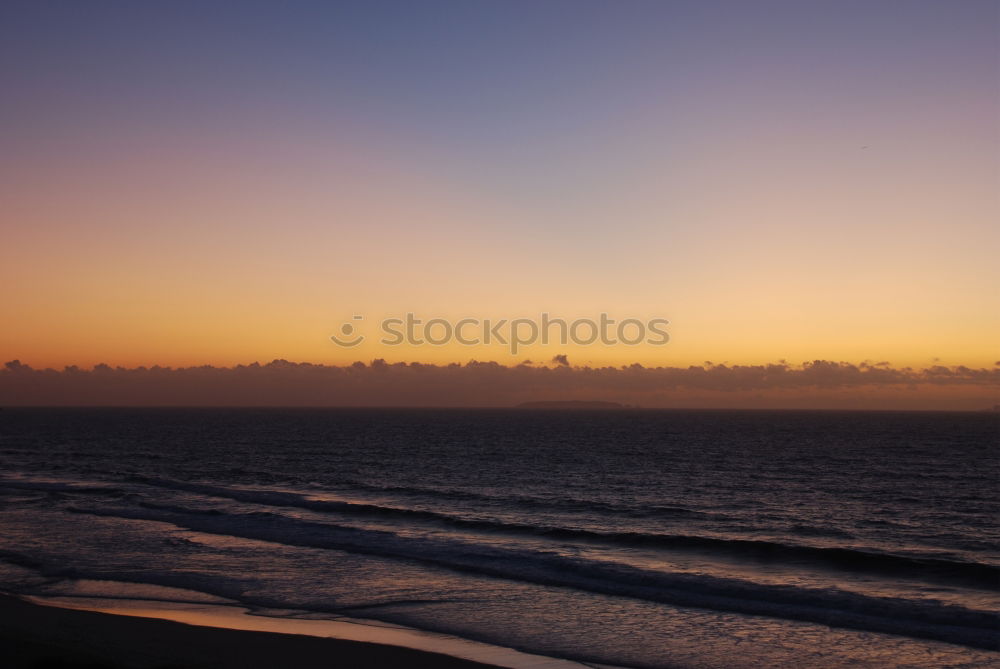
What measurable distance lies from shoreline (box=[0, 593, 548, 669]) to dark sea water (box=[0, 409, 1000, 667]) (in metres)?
2.11

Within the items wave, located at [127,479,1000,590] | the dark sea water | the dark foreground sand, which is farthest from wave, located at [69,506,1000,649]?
the dark foreground sand

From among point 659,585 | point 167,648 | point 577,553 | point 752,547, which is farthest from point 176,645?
point 752,547

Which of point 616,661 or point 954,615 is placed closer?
point 616,661

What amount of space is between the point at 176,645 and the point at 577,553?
48.7ft

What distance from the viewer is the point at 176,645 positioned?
15320 mm

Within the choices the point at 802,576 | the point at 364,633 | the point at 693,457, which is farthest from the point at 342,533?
the point at 693,457

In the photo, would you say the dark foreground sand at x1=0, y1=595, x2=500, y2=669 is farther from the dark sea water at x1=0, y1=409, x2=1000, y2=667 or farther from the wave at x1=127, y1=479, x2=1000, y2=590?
the wave at x1=127, y1=479, x2=1000, y2=590

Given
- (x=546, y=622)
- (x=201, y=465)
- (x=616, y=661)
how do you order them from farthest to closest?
1. (x=201, y=465)
2. (x=546, y=622)
3. (x=616, y=661)

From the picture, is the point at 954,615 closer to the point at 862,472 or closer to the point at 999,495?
the point at 999,495

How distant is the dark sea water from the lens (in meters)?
17.6

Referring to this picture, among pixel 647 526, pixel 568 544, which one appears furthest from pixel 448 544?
pixel 647 526

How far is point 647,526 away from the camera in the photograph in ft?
107

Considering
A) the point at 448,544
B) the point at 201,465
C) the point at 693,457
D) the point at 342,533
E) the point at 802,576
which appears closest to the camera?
the point at 802,576

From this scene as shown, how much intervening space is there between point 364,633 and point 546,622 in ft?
14.4
